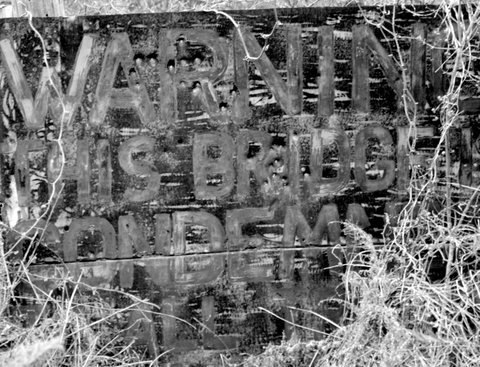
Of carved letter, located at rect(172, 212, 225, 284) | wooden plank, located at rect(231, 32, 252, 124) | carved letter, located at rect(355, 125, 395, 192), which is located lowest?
carved letter, located at rect(172, 212, 225, 284)

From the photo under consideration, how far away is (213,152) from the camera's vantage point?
315cm

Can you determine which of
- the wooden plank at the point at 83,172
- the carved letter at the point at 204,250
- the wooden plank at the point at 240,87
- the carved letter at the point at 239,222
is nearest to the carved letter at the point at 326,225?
the carved letter at the point at 239,222

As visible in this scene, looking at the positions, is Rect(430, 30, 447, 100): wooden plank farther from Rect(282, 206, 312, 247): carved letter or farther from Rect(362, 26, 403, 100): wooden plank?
Rect(282, 206, 312, 247): carved letter

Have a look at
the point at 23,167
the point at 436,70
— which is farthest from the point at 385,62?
the point at 23,167

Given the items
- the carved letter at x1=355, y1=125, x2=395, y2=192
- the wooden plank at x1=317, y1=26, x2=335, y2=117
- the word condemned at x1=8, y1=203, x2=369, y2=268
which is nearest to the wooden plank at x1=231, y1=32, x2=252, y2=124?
the wooden plank at x1=317, y1=26, x2=335, y2=117

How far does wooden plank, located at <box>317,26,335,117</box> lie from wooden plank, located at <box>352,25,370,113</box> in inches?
4.5

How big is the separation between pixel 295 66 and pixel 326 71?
0.55ft

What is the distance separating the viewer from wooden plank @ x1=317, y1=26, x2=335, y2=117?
10.4 ft

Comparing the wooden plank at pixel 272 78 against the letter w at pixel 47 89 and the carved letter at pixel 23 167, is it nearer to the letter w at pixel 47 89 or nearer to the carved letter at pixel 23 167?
the letter w at pixel 47 89

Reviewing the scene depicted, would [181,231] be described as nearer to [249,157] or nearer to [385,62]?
[249,157]

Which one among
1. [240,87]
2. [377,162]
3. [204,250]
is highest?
[240,87]

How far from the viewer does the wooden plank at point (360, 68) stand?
3174 millimetres

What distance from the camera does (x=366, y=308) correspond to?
2740 mm

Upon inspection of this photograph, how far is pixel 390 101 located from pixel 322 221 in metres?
0.74
